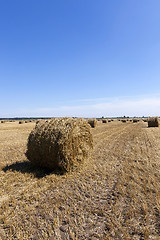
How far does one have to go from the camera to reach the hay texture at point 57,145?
6094 millimetres

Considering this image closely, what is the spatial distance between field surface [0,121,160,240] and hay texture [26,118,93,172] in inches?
17.1

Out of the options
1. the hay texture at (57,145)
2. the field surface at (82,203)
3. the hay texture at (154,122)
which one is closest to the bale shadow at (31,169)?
the field surface at (82,203)

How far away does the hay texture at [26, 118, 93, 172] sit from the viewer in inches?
240

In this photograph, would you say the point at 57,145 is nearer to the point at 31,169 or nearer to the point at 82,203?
the point at 31,169

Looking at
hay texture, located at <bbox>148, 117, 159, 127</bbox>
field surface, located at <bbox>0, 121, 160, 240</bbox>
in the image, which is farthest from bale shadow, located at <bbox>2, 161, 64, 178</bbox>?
hay texture, located at <bbox>148, 117, 159, 127</bbox>

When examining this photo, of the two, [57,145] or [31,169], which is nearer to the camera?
[57,145]

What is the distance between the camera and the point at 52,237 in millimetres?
2859

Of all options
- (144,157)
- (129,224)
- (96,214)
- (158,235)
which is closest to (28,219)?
(96,214)

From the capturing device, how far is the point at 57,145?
6.04m

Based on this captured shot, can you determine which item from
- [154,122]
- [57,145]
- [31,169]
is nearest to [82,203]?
[57,145]

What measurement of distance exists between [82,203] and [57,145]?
2561mm

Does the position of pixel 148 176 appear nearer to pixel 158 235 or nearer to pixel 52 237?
pixel 158 235

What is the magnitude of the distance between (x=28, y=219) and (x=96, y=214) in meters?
1.49

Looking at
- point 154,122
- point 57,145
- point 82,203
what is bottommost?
point 82,203
